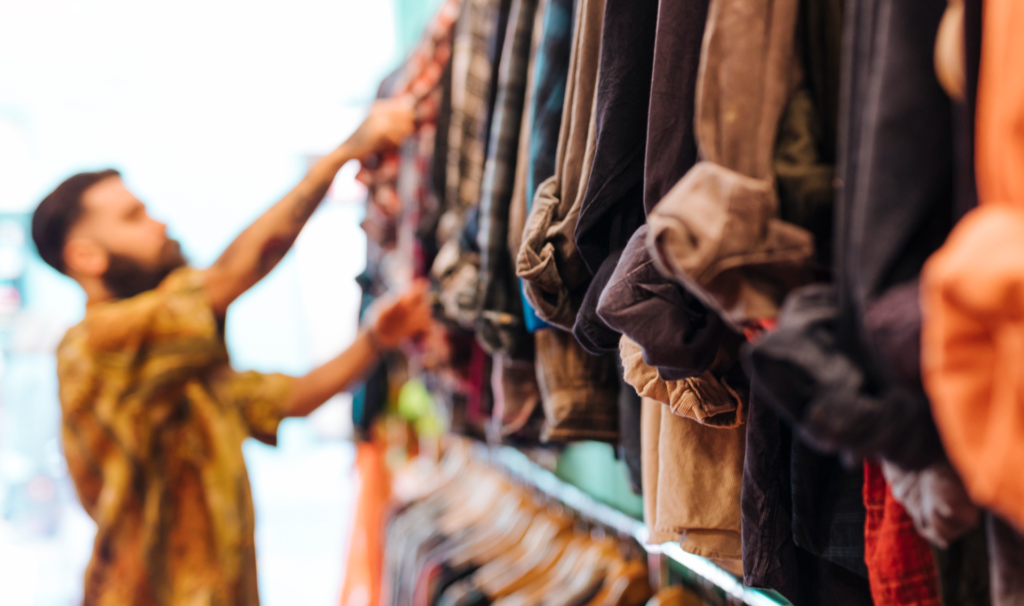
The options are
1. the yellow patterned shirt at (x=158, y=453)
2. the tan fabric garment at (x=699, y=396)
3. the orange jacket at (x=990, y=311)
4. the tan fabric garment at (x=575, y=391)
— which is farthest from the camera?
the yellow patterned shirt at (x=158, y=453)

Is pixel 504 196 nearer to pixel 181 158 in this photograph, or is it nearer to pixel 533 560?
pixel 533 560

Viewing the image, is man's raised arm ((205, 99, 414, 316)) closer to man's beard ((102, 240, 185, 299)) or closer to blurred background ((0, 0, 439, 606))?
man's beard ((102, 240, 185, 299))

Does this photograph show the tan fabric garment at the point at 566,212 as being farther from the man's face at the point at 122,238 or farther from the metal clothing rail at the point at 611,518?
the man's face at the point at 122,238

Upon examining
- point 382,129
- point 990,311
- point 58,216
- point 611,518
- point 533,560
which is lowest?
point 533,560

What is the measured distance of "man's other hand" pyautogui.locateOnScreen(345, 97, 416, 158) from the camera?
4.80ft

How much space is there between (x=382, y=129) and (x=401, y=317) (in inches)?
17.9

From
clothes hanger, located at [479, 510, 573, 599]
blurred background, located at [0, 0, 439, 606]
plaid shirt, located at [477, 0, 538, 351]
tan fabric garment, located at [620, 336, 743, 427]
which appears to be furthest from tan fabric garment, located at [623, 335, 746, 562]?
blurred background, located at [0, 0, 439, 606]

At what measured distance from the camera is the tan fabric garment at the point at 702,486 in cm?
66

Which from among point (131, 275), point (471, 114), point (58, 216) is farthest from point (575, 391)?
point (58, 216)

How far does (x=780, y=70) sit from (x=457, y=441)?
7.52 ft

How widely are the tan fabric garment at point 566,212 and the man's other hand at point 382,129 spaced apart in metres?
0.80

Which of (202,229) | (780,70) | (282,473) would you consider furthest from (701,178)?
(282,473)

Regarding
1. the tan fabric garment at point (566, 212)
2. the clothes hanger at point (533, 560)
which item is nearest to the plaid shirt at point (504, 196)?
the tan fabric garment at point (566, 212)

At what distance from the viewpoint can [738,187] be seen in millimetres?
439
